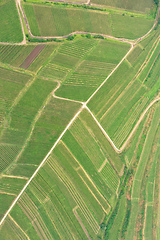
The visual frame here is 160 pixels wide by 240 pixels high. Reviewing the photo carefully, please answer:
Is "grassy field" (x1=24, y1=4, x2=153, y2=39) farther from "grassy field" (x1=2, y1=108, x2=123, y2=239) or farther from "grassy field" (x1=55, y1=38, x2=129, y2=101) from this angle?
"grassy field" (x1=2, y1=108, x2=123, y2=239)

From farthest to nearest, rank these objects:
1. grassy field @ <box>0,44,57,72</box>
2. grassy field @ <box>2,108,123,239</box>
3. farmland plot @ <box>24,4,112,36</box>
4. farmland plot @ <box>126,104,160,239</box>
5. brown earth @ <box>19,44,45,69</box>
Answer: farmland plot @ <box>126,104,160,239</box> < farmland plot @ <box>24,4,112,36</box> < brown earth @ <box>19,44,45,69</box> < grassy field @ <box>0,44,57,72</box> < grassy field @ <box>2,108,123,239</box>

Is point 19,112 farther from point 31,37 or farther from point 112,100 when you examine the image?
point 112,100

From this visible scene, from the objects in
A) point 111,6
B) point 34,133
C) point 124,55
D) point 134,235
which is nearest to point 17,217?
point 34,133

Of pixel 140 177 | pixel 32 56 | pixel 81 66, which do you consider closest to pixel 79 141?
pixel 81 66

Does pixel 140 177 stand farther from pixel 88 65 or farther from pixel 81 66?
pixel 81 66

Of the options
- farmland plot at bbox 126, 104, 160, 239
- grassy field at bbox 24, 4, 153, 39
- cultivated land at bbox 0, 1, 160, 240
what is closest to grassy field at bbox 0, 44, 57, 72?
cultivated land at bbox 0, 1, 160, 240

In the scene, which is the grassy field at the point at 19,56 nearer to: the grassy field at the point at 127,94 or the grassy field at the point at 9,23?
the grassy field at the point at 9,23

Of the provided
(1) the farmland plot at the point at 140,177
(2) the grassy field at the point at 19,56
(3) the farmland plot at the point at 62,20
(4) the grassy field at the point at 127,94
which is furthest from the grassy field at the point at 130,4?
(1) the farmland plot at the point at 140,177
